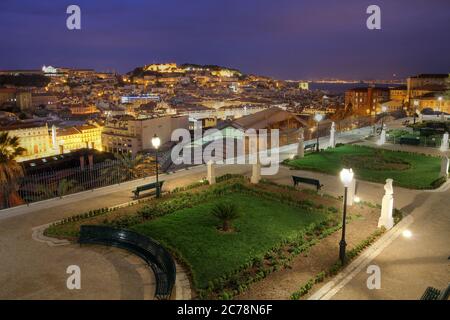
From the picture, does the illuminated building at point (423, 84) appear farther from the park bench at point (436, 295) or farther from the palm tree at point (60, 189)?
the park bench at point (436, 295)

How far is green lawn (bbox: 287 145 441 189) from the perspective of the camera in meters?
18.1

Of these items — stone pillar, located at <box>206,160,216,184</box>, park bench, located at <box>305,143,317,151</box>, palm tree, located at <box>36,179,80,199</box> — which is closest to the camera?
palm tree, located at <box>36,179,80,199</box>

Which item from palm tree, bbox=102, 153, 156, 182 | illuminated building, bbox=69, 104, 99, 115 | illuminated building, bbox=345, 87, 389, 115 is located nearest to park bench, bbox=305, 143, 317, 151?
palm tree, bbox=102, 153, 156, 182

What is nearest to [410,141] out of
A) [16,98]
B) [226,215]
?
[226,215]

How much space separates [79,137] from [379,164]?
53.0 metres

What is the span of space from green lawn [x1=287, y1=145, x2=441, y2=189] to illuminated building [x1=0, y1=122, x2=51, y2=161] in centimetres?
4593

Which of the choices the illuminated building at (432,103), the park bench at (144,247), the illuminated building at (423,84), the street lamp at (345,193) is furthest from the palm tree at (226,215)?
the illuminated building at (423,84)

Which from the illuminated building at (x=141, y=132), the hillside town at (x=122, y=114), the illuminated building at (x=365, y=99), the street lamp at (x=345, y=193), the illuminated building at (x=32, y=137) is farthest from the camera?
the illuminated building at (x=365, y=99)

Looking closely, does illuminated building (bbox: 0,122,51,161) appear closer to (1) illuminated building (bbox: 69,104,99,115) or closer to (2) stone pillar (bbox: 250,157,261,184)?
(1) illuminated building (bbox: 69,104,99,115)

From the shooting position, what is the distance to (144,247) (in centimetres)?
1015

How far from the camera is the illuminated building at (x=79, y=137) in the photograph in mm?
62781

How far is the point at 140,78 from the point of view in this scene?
198 metres

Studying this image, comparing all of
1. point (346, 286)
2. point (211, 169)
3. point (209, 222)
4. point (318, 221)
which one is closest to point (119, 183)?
point (211, 169)

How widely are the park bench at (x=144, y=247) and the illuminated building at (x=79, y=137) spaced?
5351 centimetres
